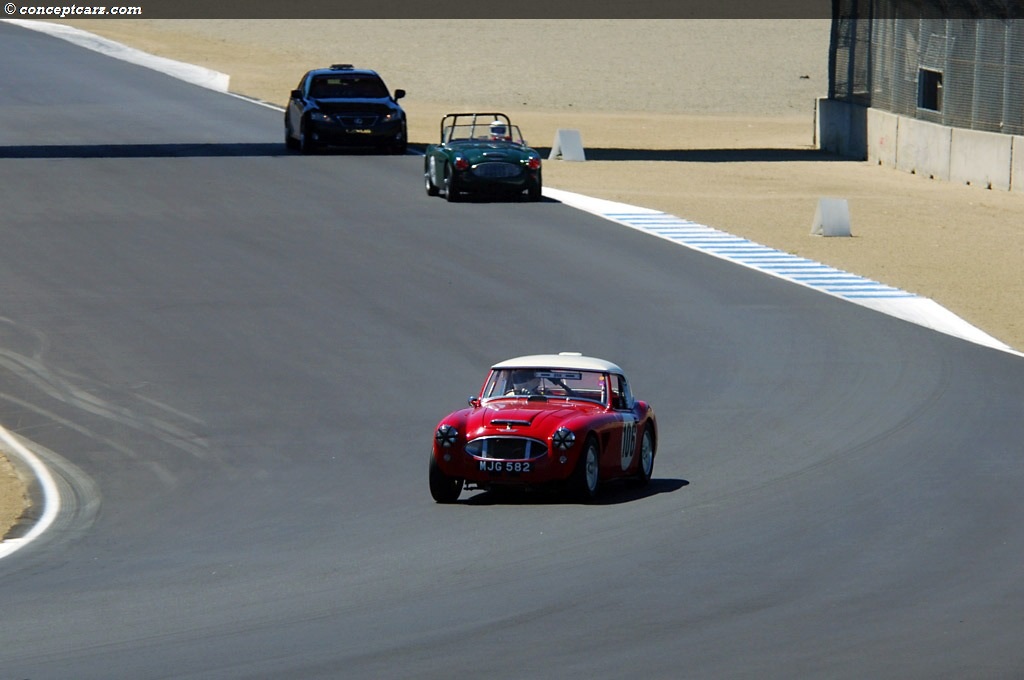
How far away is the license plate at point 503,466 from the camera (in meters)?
14.6

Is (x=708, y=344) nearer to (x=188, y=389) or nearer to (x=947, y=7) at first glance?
(x=188, y=389)

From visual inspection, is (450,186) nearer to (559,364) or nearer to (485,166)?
(485,166)

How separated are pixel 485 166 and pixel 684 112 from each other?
101ft

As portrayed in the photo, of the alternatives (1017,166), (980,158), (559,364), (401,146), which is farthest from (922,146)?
(559,364)

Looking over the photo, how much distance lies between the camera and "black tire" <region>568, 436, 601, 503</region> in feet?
47.9

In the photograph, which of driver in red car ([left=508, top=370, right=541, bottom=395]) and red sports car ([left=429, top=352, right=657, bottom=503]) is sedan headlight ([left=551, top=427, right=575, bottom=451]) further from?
driver in red car ([left=508, top=370, right=541, bottom=395])

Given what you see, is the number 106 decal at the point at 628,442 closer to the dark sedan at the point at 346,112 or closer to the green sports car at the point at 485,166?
the green sports car at the point at 485,166

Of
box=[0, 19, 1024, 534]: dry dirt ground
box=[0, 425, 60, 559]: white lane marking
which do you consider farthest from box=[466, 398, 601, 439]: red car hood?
box=[0, 19, 1024, 534]: dry dirt ground

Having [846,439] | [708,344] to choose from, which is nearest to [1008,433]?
[846,439]

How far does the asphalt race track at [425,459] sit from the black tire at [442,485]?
Answer: 0.17m

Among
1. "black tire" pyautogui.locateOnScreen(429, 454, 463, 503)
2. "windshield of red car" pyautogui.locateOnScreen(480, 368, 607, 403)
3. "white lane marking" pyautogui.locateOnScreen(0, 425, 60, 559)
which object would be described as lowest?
"white lane marking" pyautogui.locateOnScreen(0, 425, 60, 559)

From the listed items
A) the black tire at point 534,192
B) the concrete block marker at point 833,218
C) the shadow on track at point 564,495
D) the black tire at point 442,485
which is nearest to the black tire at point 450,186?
the black tire at point 534,192

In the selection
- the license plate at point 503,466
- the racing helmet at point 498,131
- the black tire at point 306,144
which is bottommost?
the license plate at point 503,466

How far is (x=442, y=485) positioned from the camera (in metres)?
14.9
